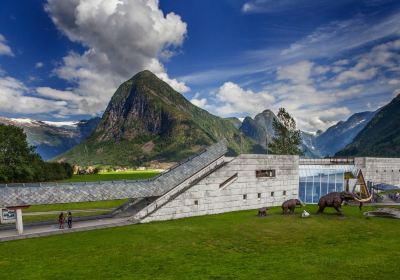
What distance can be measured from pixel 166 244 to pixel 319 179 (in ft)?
143

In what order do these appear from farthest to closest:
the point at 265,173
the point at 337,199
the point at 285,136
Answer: the point at 285,136 < the point at 265,173 < the point at 337,199

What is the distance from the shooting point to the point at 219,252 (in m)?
26.0

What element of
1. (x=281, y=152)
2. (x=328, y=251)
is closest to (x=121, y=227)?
(x=328, y=251)

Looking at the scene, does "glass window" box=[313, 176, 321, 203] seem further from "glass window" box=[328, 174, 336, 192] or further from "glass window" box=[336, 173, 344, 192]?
"glass window" box=[336, 173, 344, 192]

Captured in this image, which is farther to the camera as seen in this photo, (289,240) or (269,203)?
(269,203)

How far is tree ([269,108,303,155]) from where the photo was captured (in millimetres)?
94375

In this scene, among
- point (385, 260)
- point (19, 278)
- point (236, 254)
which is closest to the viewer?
point (19, 278)

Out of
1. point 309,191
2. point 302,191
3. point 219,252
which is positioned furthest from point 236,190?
point 219,252

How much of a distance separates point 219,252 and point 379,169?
261 feet

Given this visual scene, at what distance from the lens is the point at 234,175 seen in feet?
159

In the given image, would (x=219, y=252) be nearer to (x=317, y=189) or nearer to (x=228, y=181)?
(x=228, y=181)

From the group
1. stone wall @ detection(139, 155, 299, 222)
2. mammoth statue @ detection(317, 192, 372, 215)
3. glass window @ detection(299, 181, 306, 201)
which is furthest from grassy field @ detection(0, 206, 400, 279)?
glass window @ detection(299, 181, 306, 201)

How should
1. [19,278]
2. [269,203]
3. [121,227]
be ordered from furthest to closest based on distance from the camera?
[269,203] < [121,227] < [19,278]

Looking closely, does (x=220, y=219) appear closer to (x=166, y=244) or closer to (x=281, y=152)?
(x=166, y=244)
